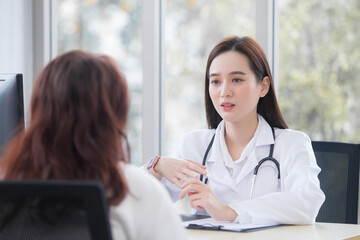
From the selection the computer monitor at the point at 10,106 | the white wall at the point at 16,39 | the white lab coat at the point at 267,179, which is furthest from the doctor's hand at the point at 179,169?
the white wall at the point at 16,39

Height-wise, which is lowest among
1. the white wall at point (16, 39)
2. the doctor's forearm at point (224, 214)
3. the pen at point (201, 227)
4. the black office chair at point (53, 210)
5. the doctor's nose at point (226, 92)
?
the pen at point (201, 227)

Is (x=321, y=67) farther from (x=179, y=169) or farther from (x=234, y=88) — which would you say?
(x=179, y=169)

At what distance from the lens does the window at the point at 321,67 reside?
8.48 ft

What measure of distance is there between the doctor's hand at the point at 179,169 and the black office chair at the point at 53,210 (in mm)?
1193

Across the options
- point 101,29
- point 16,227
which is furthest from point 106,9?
point 16,227

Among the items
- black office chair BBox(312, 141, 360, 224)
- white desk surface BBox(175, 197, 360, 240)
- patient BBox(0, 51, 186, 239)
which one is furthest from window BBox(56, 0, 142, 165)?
patient BBox(0, 51, 186, 239)

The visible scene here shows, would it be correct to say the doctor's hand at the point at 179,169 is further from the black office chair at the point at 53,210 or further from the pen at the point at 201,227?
the black office chair at the point at 53,210

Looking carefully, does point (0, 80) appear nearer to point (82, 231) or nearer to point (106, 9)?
point (82, 231)

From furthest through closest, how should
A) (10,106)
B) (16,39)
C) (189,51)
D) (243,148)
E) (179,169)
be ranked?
(16,39) < (189,51) < (243,148) < (179,169) < (10,106)

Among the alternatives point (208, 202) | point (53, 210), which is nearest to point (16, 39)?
point (208, 202)

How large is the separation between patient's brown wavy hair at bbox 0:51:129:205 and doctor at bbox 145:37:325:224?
0.94m

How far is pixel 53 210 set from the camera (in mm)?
901

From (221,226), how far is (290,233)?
8.3 inches

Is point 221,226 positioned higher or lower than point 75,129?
lower
